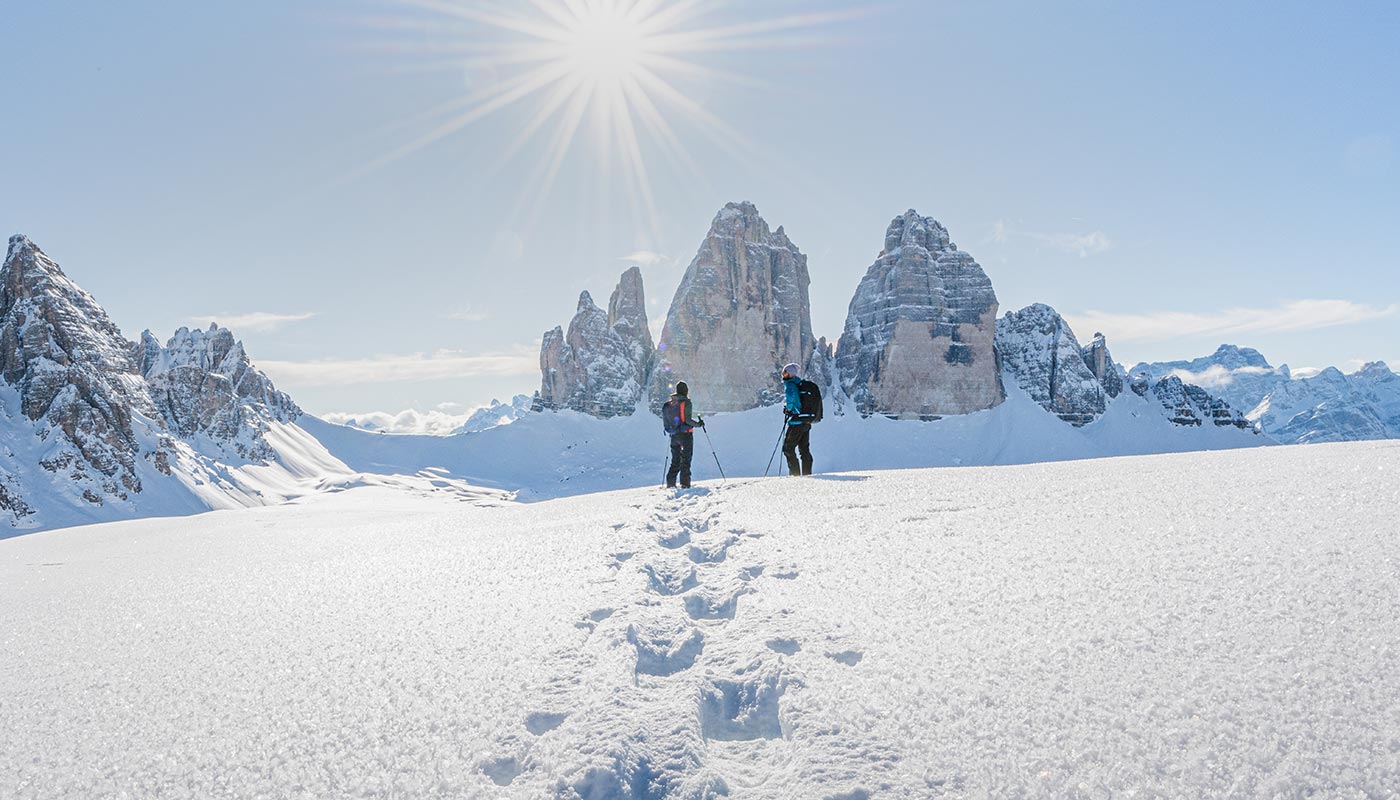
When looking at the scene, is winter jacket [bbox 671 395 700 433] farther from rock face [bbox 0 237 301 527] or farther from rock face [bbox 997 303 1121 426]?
rock face [bbox 997 303 1121 426]

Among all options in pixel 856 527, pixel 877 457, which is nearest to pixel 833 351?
pixel 877 457

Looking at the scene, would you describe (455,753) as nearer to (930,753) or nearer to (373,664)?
(373,664)

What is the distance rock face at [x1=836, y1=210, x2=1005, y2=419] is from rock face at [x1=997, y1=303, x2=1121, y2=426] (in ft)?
19.2

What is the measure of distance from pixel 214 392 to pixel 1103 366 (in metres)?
121

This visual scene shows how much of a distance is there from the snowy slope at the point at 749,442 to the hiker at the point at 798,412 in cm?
6383

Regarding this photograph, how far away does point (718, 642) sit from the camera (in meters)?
3.45

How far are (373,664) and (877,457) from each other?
84.7m

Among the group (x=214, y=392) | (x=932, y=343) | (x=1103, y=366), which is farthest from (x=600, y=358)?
(x=1103, y=366)

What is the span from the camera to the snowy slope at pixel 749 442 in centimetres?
8203

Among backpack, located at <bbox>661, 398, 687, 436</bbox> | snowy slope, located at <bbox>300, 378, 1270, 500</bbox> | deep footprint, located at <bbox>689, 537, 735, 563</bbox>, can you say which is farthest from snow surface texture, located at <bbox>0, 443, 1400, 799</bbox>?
snowy slope, located at <bbox>300, 378, 1270, 500</bbox>

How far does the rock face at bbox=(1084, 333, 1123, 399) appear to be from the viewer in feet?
314

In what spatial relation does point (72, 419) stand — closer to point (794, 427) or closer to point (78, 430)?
point (78, 430)

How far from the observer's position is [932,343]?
3538 inches

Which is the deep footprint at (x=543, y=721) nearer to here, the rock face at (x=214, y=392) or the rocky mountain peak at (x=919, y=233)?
the rock face at (x=214, y=392)
